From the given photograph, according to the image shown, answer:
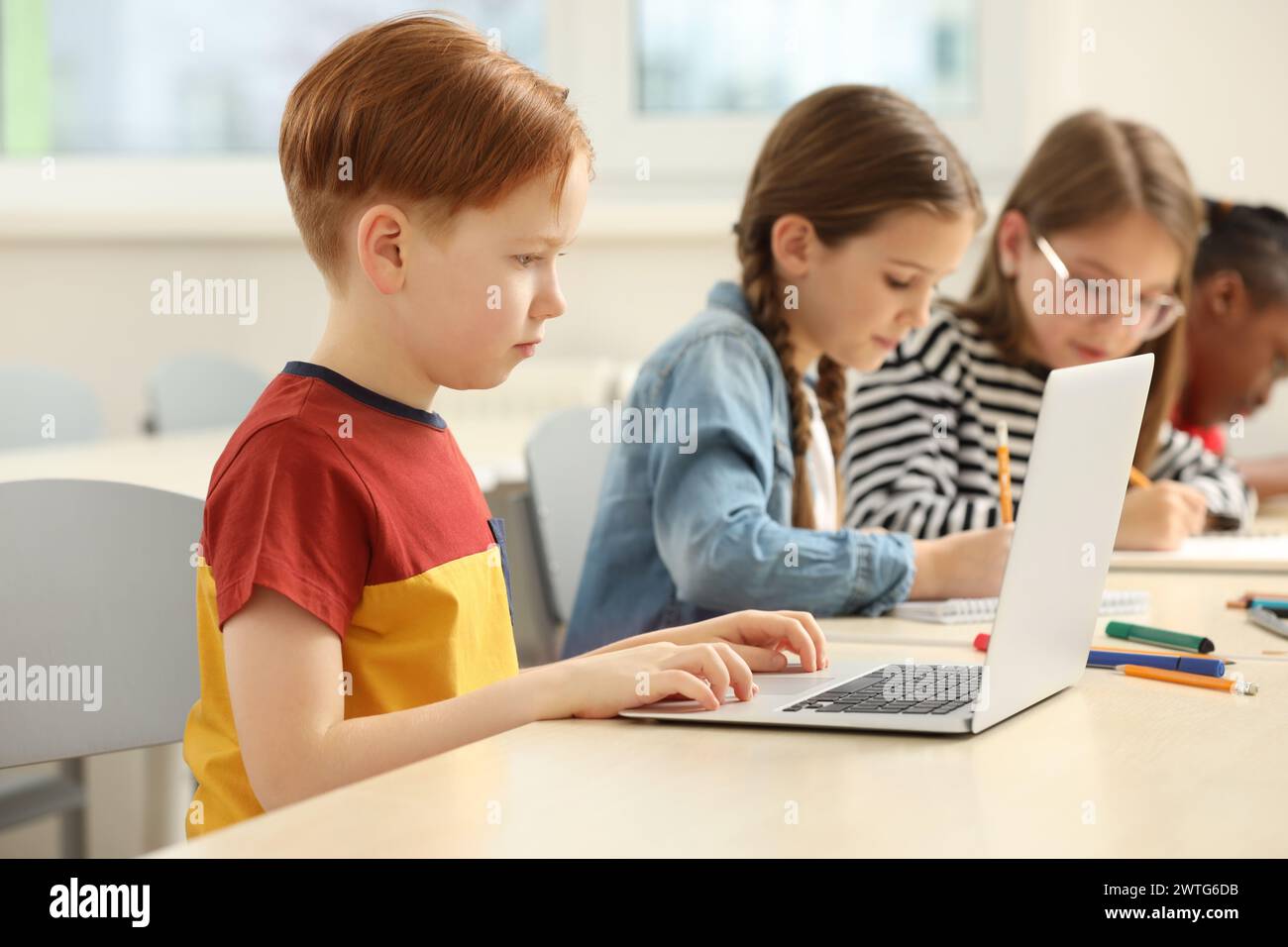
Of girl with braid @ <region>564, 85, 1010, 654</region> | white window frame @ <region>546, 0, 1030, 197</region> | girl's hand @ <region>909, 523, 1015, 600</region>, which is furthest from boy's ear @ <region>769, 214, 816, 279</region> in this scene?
white window frame @ <region>546, 0, 1030, 197</region>

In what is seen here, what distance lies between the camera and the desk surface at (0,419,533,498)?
187 centimetres

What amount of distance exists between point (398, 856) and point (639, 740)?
0.70 ft

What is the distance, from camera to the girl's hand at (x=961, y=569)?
4.09 ft

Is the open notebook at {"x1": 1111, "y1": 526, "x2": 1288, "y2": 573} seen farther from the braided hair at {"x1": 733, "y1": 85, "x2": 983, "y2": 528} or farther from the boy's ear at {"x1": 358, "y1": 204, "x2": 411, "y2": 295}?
the boy's ear at {"x1": 358, "y1": 204, "x2": 411, "y2": 295}

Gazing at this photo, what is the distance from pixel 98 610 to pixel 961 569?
0.71 metres

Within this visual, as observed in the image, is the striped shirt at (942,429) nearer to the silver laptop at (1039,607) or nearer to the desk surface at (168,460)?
the desk surface at (168,460)

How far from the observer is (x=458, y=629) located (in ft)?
2.93

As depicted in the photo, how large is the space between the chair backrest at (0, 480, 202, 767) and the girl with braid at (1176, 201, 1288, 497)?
183 cm

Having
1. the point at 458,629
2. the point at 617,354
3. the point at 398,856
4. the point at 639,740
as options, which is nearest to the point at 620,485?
the point at 458,629

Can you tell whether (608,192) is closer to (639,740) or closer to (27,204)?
(27,204)

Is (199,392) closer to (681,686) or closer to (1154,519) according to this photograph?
(1154,519)

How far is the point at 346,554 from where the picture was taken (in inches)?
32.5
